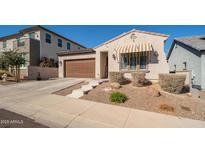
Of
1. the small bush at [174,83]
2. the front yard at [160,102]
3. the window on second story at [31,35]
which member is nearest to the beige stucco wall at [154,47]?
the small bush at [174,83]

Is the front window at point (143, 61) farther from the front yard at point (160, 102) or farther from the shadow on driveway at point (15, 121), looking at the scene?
the shadow on driveway at point (15, 121)

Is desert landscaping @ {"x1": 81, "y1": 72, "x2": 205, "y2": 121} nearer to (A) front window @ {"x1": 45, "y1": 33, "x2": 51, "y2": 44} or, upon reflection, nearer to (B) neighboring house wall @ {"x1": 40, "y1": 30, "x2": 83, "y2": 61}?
(B) neighboring house wall @ {"x1": 40, "y1": 30, "x2": 83, "y2": 61}

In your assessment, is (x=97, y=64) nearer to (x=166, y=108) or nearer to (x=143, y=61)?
(x=143, y=61)

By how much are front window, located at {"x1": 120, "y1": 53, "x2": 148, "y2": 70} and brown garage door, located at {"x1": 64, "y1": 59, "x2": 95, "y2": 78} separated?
393 cm

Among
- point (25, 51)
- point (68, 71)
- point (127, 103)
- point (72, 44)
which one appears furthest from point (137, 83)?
point (72, 44)

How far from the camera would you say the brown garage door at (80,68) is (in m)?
14.0

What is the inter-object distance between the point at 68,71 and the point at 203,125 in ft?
46.9

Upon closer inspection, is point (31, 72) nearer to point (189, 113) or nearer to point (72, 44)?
point (72, 44)

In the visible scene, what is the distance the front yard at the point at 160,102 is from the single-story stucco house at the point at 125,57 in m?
3.83

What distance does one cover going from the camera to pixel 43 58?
19359mm

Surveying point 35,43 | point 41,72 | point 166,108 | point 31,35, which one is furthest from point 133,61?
point 31,35

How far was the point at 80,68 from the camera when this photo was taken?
14750 millimetres

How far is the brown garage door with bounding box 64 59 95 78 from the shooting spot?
1402cm

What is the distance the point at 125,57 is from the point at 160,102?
21.2 feet
